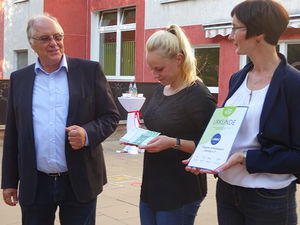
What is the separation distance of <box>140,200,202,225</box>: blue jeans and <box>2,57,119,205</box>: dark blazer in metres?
0.43

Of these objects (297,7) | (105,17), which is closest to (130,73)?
(105,17)

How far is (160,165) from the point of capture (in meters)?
2.56

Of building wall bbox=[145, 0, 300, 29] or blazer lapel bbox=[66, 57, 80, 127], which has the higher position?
building wall bbox=[145, 0, 300, 29]

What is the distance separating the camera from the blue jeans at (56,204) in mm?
2775

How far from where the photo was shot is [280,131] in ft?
6.39

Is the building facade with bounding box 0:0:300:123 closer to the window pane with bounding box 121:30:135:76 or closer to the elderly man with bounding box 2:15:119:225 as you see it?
the window pane with bounding box 121:30:135:76

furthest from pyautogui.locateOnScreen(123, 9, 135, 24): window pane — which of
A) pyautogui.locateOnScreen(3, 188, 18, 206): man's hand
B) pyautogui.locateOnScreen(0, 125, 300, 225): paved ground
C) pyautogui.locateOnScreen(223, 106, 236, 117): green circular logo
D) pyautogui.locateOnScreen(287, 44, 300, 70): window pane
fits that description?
pyautogui.locateOnScreen(223, 106, 236, 117): green circular logo

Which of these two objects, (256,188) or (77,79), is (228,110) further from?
(77,79)

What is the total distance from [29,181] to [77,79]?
713 millimetres

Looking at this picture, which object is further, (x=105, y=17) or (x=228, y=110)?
(x=105, y=17)

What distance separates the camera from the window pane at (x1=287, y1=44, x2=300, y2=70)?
1156cm

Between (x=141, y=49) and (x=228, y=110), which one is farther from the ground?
(x=141, y=49)

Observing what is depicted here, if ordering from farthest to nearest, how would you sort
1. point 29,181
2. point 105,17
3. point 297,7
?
point 105,17, point 297,7, point 29,181

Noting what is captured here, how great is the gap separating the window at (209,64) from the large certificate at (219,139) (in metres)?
11.3
